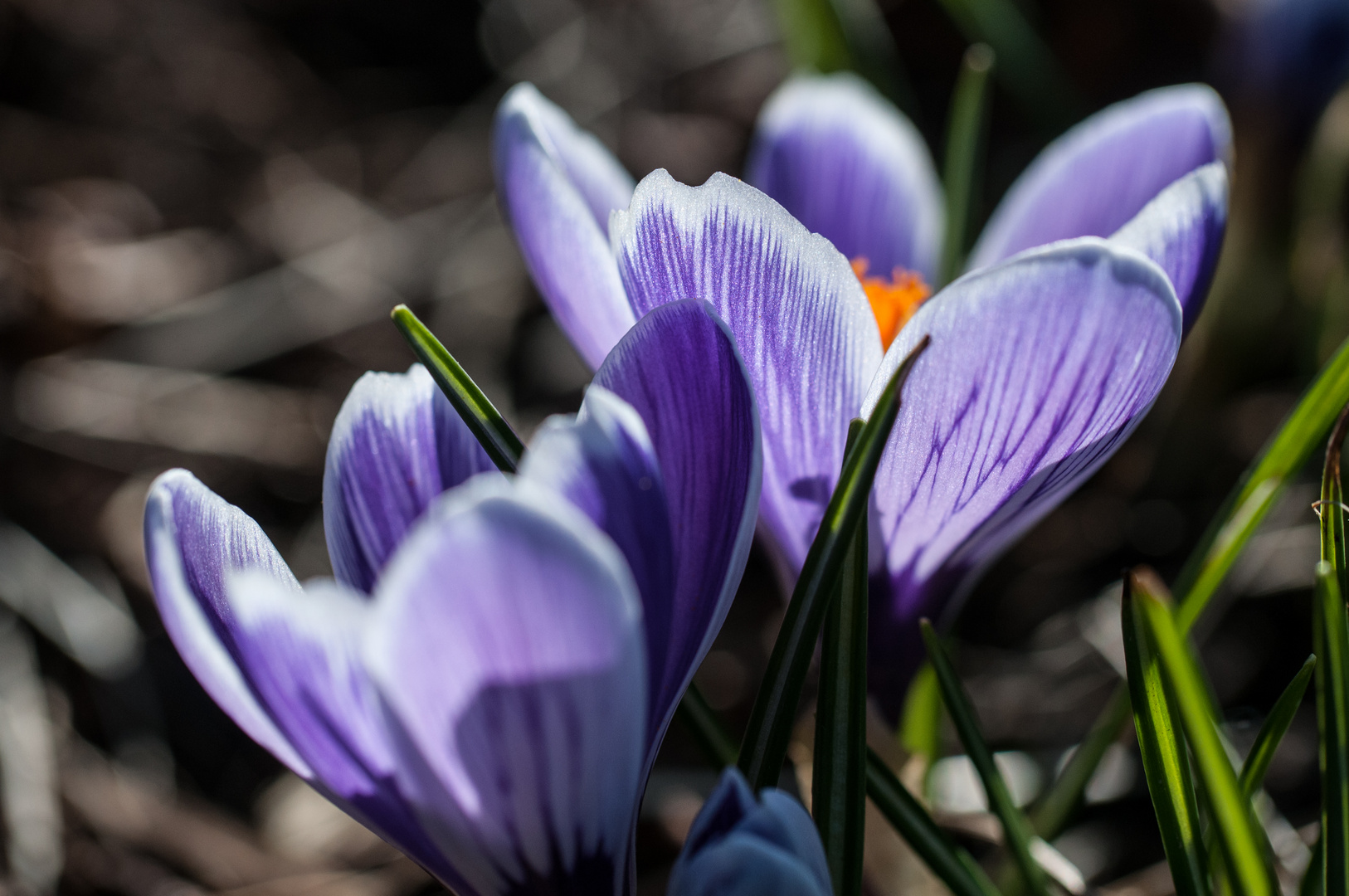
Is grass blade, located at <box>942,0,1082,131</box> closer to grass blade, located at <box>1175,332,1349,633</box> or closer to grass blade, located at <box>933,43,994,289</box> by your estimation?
grass blade, located at <box>933,43,994,289</box>

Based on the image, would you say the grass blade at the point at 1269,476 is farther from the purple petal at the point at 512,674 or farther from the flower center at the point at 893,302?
the purple petal at the point at 512,674

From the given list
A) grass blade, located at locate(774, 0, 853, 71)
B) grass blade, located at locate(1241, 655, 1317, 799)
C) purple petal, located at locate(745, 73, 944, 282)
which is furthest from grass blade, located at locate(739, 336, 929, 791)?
grass blade, located at locate(774, 0, 853, 71)

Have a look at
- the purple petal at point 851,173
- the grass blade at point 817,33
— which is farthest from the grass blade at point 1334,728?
the grass blade at point 817,33

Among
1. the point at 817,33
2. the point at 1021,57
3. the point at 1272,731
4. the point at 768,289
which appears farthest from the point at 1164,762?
the point at 1021,57

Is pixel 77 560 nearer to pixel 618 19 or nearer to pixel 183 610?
pixel 183 610

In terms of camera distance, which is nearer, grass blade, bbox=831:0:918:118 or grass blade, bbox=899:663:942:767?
grass blade, bbox=899:663:942:767

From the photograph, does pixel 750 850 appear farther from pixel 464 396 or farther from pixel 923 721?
pixel 923 721

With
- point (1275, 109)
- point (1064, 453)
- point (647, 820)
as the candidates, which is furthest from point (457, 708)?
point (1275, 109)
